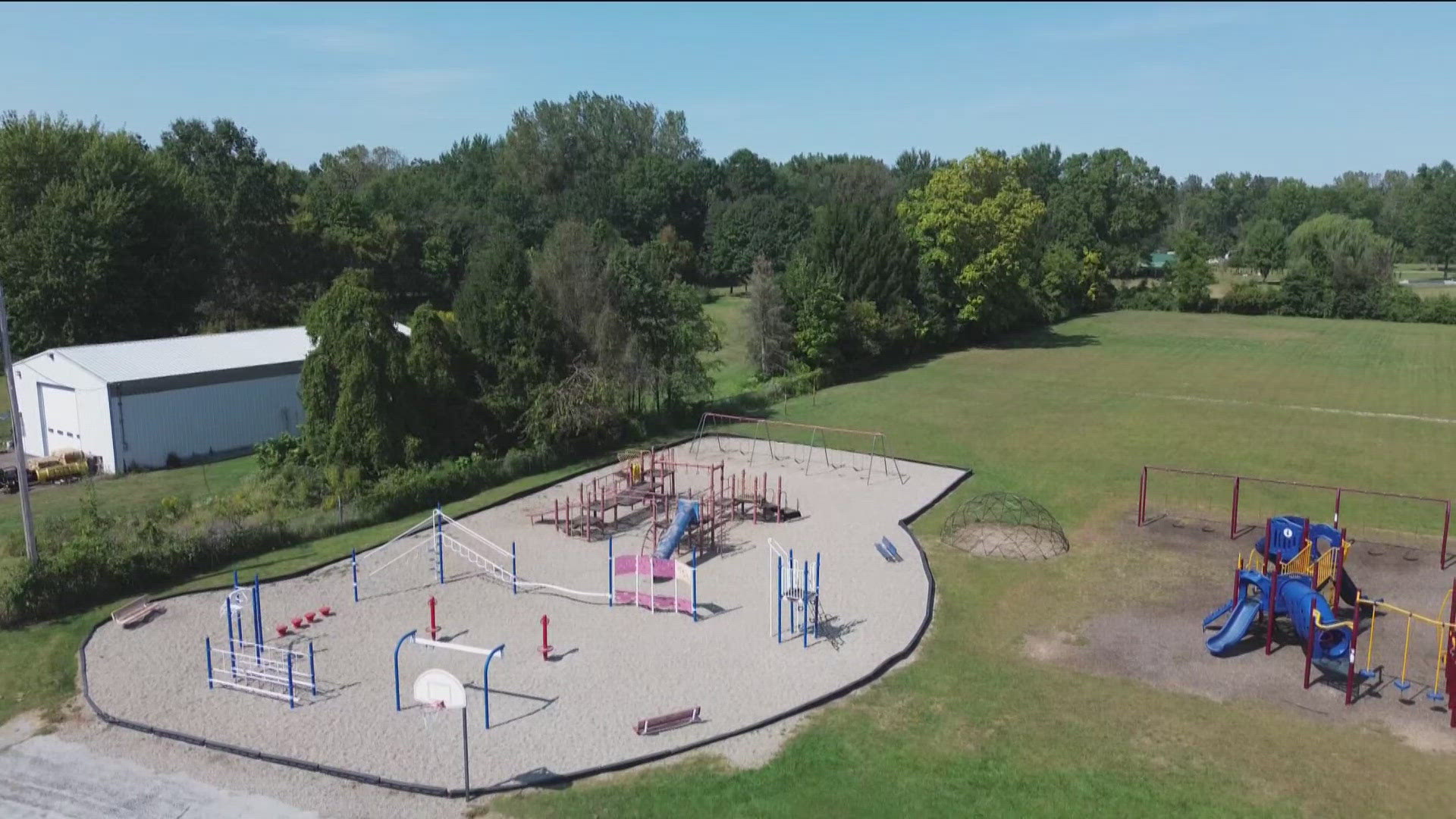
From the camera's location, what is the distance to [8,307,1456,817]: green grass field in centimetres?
1379

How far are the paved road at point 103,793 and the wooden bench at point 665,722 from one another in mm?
4649

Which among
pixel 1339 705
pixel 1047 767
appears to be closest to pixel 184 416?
pixel 1047 767

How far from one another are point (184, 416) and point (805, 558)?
22571mm

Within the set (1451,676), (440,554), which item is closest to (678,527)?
(440,554)

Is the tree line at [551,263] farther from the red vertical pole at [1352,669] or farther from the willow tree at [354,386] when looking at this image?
the red vertical pole at [1352,669]

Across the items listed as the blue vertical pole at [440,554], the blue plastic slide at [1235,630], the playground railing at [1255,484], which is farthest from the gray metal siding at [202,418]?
the blue plastic slide at [1235,630]

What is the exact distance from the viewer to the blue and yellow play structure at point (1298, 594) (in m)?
17.3

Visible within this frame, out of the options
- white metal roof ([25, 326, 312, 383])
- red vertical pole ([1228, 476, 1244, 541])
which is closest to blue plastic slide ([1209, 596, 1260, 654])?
red vertical pole ([1228, 476, 1244, 541])

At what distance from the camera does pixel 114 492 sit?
98.1 ft

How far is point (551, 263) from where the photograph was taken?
122 feet

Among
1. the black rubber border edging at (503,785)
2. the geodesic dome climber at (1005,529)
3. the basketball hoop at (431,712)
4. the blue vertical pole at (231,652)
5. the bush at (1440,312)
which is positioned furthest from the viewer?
the bush at (1440,312)

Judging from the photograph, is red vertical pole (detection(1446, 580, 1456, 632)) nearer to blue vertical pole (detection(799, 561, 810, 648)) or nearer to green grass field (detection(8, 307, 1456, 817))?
green grass field (detection(8, 307, 1456, 817))

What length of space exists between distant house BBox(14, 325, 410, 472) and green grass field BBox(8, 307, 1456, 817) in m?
12.1

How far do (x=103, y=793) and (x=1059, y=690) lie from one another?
47.6 ft
